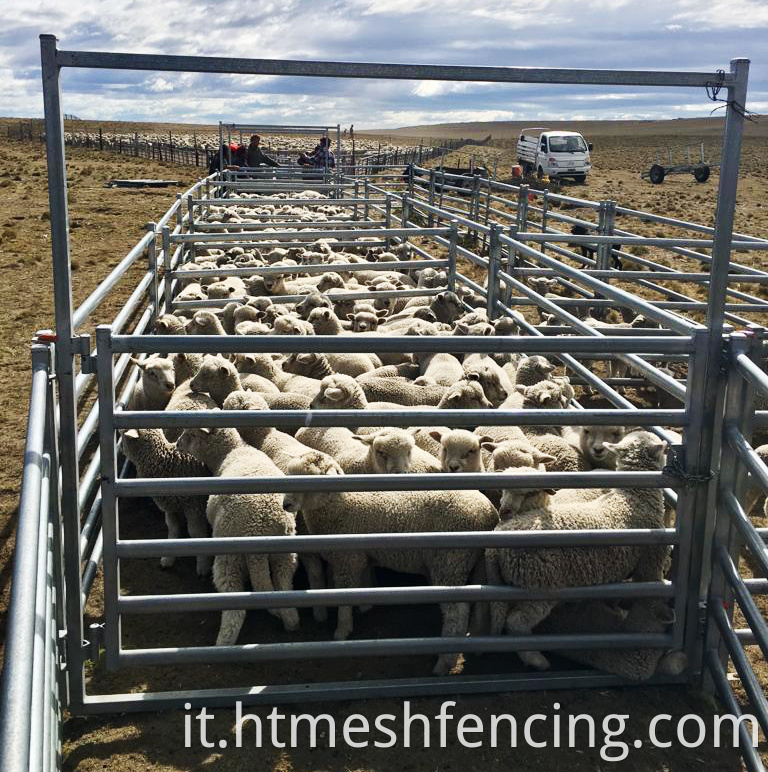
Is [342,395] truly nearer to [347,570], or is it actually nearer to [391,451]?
[391,451]

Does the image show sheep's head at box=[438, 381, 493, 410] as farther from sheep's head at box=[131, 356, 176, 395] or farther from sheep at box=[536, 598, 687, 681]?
sheep's head at box=[131, 356, 176, 395]

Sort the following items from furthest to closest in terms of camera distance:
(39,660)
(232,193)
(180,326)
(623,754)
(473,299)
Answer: (232,193) → (473,299) → (180,326) → (623,754) → (39,660)

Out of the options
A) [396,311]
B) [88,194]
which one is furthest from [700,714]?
[88,194]

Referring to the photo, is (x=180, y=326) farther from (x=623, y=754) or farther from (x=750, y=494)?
(x=623, y=754)

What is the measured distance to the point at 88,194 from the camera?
2912 centimetres

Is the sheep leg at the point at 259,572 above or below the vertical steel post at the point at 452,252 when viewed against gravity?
below

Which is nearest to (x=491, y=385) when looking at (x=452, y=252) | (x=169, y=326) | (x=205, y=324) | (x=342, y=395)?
(x=342, y=395)

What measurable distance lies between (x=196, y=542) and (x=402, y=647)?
3.20 ft

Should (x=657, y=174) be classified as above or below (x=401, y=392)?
above

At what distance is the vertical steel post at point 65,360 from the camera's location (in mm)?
2994

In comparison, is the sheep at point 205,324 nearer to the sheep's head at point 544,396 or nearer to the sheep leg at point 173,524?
the sheep leg at point 173,524

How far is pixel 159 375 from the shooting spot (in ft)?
19.0

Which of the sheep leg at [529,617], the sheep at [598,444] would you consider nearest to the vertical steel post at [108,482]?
the sheep leg at [529,617]

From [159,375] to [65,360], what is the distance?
2661 millimetres
